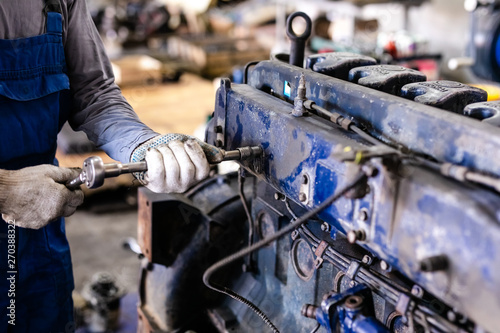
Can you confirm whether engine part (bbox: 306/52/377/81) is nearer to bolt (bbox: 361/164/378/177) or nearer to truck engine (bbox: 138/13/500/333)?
truck engine (bbox: 138/13/500/333)

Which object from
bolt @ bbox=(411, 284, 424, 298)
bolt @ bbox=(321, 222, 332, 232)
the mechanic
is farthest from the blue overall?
bolt @ bbox=(411, 284, 424, 298)

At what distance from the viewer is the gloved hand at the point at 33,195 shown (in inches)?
48.4

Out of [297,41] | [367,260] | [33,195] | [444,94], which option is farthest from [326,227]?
[33,195]

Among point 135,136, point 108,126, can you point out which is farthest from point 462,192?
point 108,126

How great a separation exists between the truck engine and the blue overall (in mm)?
257

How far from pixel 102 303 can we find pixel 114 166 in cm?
117

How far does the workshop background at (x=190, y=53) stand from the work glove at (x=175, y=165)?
1.65ft

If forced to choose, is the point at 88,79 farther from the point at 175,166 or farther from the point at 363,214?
the point at 363,214

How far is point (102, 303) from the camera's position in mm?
2051

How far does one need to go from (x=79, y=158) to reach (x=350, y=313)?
2756mm

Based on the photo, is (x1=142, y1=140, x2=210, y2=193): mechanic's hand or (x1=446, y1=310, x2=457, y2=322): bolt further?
(x1=142, y1=140, x2=210, y2=193): mechanic's hand

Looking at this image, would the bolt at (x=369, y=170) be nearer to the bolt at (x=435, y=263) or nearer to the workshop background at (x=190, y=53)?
the bolt at (x=435, y=263)

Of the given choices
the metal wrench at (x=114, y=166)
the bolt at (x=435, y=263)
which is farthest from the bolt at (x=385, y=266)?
the metal wrench at (x=114, y=166)

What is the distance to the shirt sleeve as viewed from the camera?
146cm
